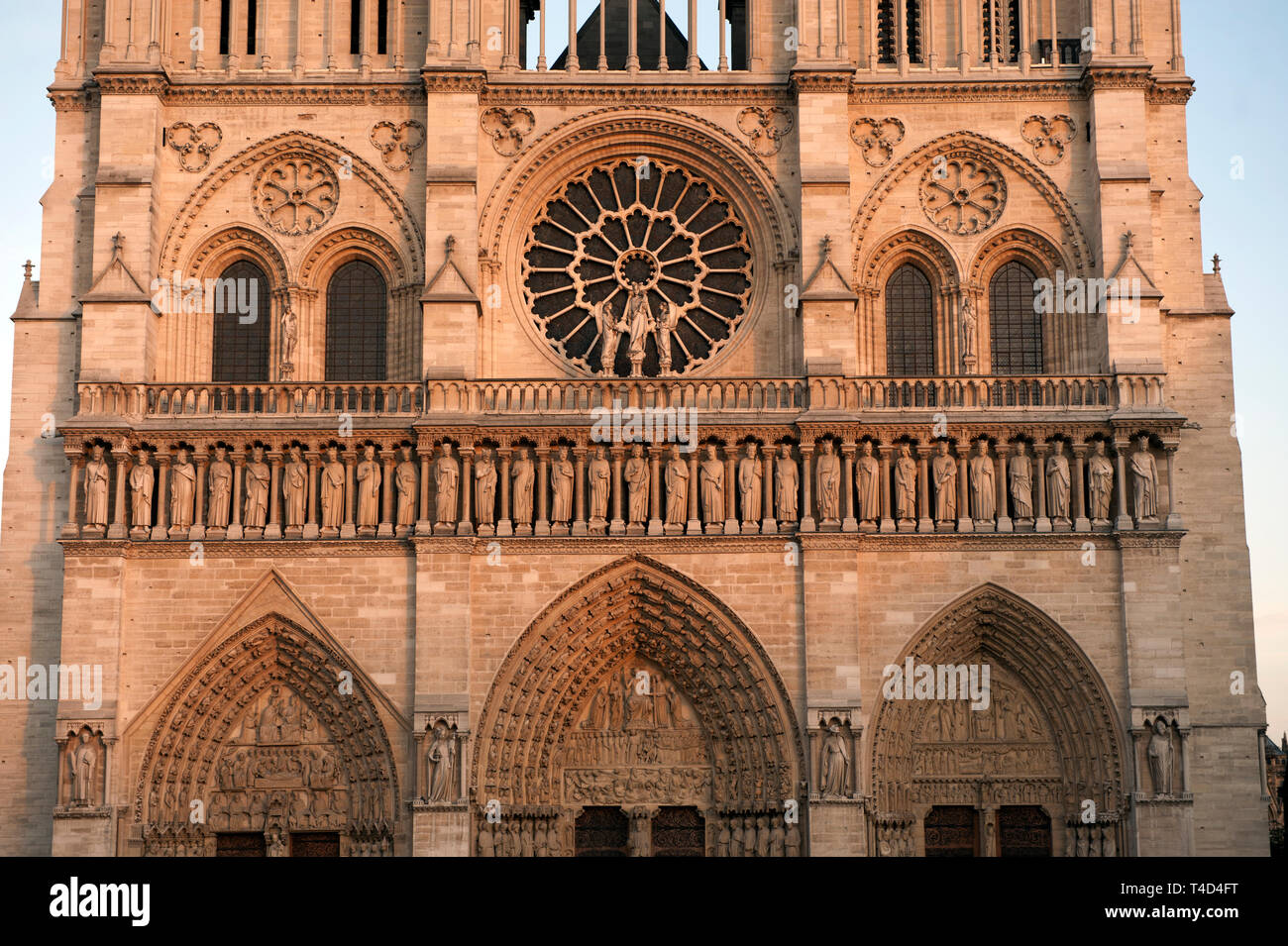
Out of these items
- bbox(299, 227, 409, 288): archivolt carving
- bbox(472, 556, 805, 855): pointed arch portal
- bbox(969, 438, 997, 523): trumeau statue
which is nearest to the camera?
bbox(472, 556, 805, 855): pointed arch portal

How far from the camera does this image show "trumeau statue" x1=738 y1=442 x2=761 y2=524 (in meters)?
25.9

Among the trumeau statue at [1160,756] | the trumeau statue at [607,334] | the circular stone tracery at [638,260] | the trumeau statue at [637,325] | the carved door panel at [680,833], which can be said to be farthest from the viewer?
the circular stone tracery at [638,260]

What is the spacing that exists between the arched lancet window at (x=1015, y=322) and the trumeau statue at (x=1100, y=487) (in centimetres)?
242

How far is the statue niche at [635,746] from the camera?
1032 inches

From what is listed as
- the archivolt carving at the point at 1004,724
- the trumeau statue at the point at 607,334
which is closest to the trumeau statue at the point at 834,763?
the archivolt carving at the point at 1004,724

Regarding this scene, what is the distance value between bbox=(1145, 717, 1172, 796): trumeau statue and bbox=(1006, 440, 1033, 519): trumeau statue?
11.0 feet

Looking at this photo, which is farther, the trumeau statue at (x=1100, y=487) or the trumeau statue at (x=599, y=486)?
the trumeau statue at (x=599, y=486)

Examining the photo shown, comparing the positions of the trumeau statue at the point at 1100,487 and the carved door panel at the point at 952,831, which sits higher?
the trumeau statue at the point at 1100,487

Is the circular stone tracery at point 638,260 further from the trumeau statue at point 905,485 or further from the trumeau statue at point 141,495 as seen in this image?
the trumeau statue at point 141,495

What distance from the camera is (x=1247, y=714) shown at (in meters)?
26.2

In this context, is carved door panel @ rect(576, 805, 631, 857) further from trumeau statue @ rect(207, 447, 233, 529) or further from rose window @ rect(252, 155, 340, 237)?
rose window @ rect(252, 155, 340, 237)

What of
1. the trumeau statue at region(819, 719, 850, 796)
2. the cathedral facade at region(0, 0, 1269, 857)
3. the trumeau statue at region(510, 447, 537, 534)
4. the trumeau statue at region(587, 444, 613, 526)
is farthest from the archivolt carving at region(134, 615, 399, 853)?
the trumeau statue at region(819, 719, 850, 796)
